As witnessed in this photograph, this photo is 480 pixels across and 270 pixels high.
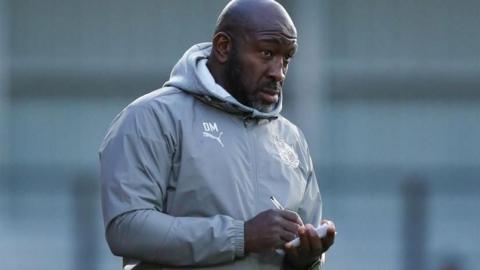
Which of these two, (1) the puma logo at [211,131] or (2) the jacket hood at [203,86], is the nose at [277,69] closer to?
(2) the jacket hood at [203,86]

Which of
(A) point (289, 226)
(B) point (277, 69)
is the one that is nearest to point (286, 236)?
(A) point (289, 226)

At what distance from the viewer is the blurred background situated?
A: 12.8m

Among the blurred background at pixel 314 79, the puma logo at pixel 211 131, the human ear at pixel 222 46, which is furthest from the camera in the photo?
the blurred background at pixel 314 79

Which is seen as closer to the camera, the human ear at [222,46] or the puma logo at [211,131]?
the puma logo at [211,131]

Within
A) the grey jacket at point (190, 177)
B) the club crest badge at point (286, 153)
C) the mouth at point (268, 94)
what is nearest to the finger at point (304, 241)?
the grey jacket at point (190, 177)

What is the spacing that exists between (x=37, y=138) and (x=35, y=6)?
1353 mm

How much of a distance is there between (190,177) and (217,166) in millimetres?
88

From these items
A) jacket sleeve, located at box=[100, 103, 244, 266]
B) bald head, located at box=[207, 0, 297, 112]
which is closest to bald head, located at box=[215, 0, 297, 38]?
bald head, located at box=[207, 0, 297, 112]

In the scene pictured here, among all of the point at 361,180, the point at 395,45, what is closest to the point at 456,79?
the point at 395,45

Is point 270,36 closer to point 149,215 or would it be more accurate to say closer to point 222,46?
point 222,46

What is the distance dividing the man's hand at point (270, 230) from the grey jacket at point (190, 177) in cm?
3

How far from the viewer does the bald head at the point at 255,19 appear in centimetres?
443

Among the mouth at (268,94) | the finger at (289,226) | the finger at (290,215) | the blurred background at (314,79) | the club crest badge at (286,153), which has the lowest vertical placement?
the blurred background at (314,79)

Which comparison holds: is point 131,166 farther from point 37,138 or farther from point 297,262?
point 37,138
